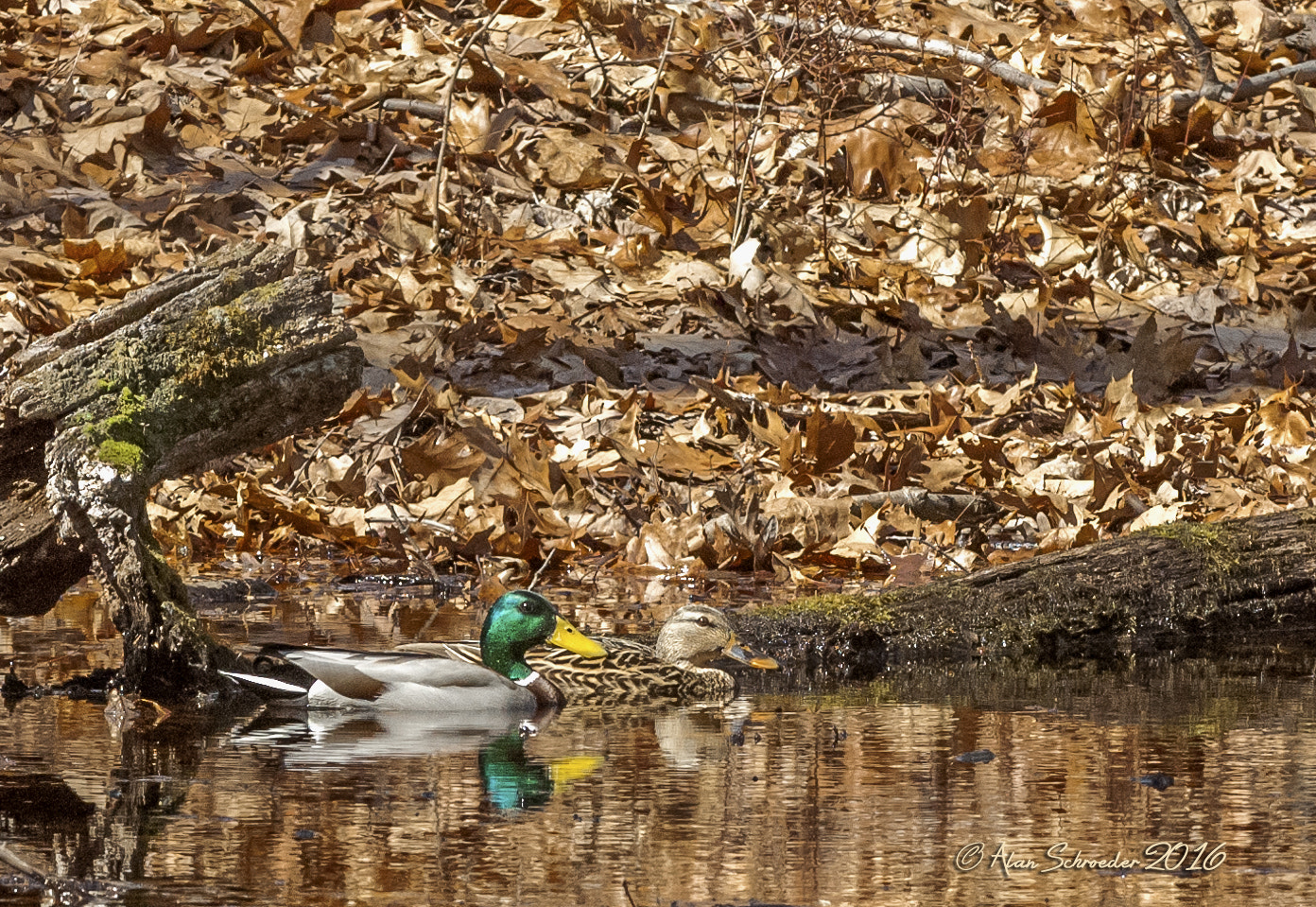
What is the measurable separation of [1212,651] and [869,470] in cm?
278

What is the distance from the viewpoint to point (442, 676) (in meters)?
5.98

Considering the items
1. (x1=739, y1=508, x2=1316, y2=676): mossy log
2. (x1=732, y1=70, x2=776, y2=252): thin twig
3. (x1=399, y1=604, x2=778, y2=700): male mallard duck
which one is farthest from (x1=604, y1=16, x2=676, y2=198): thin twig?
(x1=399, y1=604, x2=778, y2=700): male mallard duck

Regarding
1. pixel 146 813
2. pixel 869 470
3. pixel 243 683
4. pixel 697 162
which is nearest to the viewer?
pixel 146 813

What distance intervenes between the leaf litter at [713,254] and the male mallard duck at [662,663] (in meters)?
2.04

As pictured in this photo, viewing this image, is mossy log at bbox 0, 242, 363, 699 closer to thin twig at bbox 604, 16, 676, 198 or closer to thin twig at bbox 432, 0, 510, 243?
thin twig at bbox 432, 0, 510, 243

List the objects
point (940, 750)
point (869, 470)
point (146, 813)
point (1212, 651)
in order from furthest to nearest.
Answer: point (869, 470)
point (1212, 651)
point (940, 750)
point (146, 813)

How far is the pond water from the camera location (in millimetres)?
3799

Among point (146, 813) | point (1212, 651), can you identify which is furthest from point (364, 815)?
point (1212, 651)

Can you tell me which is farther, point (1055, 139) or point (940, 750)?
point (1055, 139)

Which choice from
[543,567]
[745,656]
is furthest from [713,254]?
[745,656]

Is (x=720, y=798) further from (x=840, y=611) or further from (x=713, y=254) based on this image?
(x=713, y=254)

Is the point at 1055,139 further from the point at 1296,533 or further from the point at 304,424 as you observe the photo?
the point at 304,424

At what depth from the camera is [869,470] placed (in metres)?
9.49

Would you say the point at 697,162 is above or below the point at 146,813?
above
